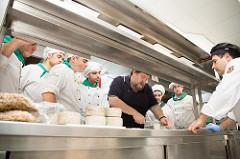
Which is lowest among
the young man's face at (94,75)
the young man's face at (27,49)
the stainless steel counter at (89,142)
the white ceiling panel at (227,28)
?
the stainless steel counter at (89,142)

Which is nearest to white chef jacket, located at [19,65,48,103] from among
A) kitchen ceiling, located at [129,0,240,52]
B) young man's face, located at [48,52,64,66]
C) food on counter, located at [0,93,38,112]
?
young man's face, located at [48,52,64,66]

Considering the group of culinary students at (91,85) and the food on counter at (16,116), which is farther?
the group of culinary students at (91,85)

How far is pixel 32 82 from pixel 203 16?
3103 millimetres

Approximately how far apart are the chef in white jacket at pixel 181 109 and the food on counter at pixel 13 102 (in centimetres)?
285

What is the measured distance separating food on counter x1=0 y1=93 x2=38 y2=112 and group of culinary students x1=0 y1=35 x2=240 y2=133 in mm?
439

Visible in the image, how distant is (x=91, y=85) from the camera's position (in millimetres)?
2660

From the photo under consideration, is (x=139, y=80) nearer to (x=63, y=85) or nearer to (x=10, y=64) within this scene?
(x=63, y=85)

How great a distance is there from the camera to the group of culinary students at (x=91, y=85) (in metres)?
1.24

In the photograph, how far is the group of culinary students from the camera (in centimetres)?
124

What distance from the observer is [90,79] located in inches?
103

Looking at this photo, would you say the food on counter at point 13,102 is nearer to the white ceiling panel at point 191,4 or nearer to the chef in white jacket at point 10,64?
the chef in white jacket at point 10,64

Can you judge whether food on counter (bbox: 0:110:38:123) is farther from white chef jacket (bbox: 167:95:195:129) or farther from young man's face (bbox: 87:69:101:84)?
white chef jacket (bbox: 167:95:195:129)

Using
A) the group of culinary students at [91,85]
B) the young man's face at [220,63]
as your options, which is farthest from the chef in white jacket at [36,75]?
the young man's face at [220,63]

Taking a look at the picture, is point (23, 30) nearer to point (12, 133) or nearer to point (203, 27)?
point (12, 133)
